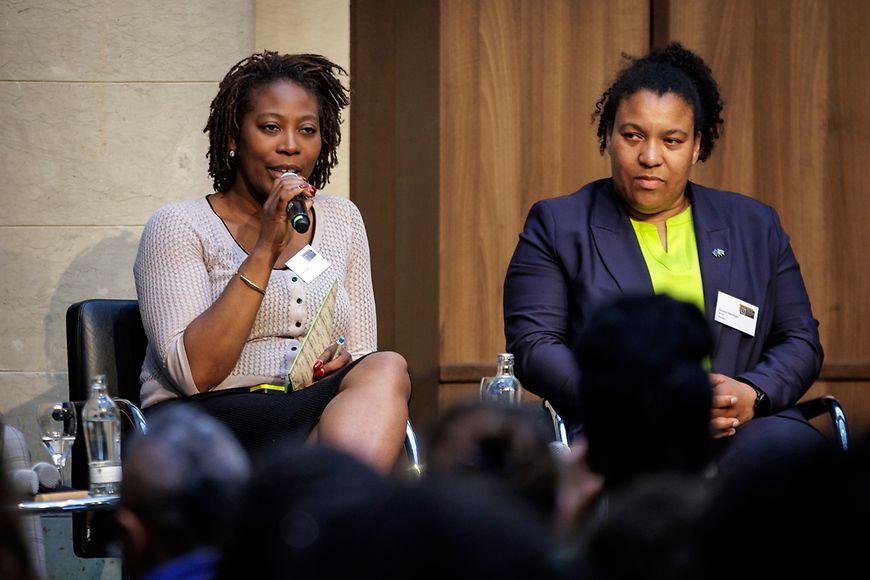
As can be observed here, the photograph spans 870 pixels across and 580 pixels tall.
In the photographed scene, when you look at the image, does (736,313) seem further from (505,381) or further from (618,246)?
(505,381)

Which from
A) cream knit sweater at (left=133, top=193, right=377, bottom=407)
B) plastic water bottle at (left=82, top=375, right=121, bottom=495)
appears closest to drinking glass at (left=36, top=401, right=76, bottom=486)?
plastic water bottle at (left=82, top=375, right=121, bottom=495)

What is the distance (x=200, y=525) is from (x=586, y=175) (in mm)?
3987

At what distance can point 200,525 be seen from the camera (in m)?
1.21

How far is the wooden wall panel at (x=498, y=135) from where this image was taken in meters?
5.05

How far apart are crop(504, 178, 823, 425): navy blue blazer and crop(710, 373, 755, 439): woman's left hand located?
0.42ft

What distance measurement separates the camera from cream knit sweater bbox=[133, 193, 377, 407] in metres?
3.45

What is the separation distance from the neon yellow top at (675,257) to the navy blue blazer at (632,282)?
4 centimetres

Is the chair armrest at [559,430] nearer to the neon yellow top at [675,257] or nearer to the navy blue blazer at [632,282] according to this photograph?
the navy blue blazer at [632,282]

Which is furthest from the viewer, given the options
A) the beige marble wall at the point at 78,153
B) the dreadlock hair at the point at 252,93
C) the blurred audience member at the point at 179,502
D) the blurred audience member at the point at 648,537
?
the beige marble wall at the point at 78,153

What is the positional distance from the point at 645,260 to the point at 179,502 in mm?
2599

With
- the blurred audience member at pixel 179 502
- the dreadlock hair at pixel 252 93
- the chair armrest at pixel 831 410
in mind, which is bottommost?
the chair armrest at pixel 831 410

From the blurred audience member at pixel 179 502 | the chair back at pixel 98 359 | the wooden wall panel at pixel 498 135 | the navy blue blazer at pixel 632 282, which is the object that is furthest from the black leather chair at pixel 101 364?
the blurred audience member at pixel 179 502

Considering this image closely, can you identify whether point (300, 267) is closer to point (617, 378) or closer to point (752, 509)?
point (617, 378)

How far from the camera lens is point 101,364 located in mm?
3613
